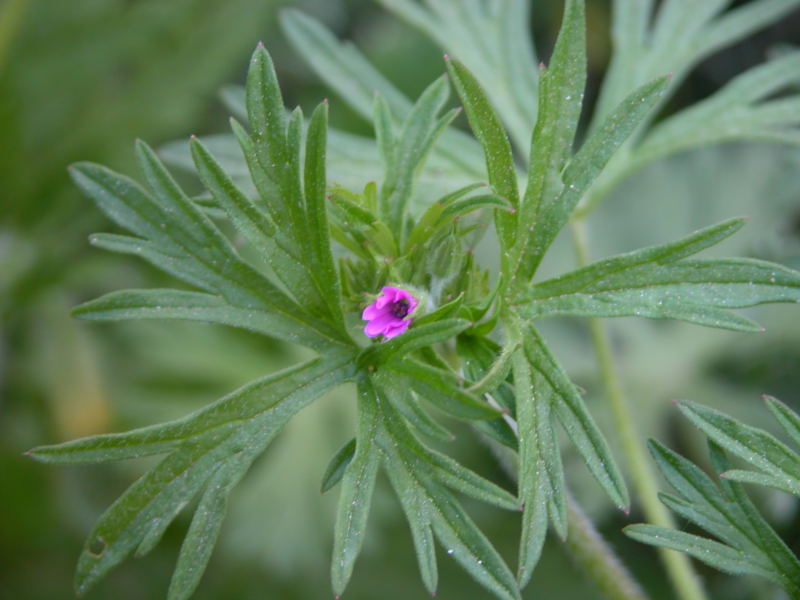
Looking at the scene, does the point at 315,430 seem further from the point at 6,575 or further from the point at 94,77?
the point at 94,77

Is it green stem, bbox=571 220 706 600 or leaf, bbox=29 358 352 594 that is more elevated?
leaf, bbox=29 358 352 594

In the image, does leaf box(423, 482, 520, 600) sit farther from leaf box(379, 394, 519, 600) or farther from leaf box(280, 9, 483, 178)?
leaf box(280, 9, 483, 178)

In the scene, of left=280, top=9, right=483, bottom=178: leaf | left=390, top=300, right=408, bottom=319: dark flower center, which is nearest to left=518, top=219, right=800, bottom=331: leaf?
left=390, top=300, right=408, bottom=319: dark flower center

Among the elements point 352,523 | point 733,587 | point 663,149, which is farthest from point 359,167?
point 733,587

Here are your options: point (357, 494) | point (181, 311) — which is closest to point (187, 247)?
point (181, 311)

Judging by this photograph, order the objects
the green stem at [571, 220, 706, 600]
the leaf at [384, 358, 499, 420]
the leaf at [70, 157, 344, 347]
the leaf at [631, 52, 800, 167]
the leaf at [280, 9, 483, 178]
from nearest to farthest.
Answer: the leaf at [384, 358, 499, 420] → the leaf at [70, 157, 344, 347] → the green stem at [571, 220, 706, 600] → the leaf at [631, 52, 800, 167] → the leaf at [280, 9, 483, 178]

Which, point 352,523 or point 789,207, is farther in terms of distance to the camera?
point 789,207
